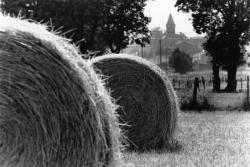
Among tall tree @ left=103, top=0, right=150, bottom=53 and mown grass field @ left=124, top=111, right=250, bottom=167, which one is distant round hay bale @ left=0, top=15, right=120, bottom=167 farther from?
tall tree @ left=103, top=0, right=150, bottom=53

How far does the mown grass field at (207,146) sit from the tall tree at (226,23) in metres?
25.7

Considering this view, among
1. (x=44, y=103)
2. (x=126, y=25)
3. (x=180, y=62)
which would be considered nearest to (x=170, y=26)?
(x=180, y=62)

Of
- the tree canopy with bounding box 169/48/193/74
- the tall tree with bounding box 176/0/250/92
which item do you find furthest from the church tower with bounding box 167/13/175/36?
the tall tree with bounding box 176/0/250/92

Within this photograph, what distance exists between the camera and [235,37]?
42.2m

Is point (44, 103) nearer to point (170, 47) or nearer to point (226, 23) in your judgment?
point (226, 23)

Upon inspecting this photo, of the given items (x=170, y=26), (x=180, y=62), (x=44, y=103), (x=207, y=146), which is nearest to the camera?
(x=44, y=103)

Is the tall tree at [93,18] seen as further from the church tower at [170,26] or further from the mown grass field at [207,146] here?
the church tower at [170,26]

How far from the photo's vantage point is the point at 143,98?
34.5 ft

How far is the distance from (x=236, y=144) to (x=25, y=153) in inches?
230

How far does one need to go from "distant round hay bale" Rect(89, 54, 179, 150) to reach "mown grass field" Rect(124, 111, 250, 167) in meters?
0.52

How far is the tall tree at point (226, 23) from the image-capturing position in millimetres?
41375

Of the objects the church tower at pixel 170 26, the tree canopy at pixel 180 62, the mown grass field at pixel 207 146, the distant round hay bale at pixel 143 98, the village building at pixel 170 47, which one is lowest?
the mown grass field at pixel 207 146

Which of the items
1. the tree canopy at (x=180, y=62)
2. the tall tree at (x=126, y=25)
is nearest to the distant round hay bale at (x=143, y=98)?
the tall tree at (x=126, y=25)

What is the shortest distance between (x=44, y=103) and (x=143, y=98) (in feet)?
17.7
